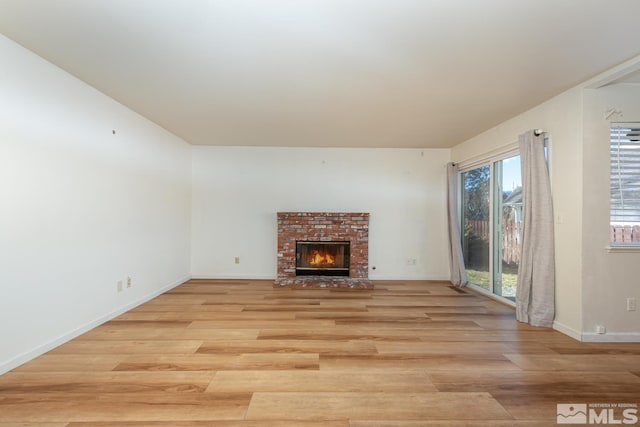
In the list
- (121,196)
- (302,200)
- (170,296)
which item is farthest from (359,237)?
(121,196)

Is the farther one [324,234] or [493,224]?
[324,234]

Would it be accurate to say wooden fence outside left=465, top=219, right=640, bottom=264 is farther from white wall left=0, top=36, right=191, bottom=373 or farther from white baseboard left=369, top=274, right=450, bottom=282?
white wall left=0, top=36, right=191, bottom=373

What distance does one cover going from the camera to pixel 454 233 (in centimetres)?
505

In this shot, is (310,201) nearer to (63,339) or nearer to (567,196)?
(567,196)

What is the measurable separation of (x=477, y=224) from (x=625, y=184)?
6.71 ft

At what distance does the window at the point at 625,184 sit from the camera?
111 inches

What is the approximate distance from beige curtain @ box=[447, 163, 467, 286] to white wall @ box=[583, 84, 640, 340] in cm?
219

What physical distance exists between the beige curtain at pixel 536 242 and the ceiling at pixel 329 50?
0.63m

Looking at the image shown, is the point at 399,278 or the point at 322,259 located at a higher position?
the point at 322,259

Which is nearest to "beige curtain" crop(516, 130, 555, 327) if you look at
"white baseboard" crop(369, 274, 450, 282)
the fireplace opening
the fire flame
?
"white baseboard" crop(369, 274, 450, 282)

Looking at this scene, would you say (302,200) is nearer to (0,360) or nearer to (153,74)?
(153,74)

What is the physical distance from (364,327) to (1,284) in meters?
3.08

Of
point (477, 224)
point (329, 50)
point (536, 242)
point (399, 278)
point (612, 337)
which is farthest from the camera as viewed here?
point (399, 278)

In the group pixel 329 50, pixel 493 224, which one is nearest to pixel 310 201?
pixel 493 224
